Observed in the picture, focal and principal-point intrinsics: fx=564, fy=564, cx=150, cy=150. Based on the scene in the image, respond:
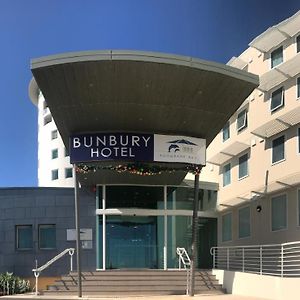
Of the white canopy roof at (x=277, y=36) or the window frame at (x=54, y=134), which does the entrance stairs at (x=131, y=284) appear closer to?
the white canopy roof at (x=277, y=36)

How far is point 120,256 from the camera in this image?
21.0m

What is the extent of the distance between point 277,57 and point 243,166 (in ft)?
15.6

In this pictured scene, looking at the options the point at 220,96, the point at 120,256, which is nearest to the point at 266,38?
the point at 220,96

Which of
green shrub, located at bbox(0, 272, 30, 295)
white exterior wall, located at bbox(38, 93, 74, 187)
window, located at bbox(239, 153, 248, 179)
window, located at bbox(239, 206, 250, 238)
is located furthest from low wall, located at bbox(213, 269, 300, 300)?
white exterior wall, located at bbox(38, 93, 74, 187)

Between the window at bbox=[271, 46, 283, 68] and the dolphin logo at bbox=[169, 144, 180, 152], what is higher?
the window at bbox=[271, 46, 283, 68]

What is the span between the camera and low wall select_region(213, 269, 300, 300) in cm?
1390

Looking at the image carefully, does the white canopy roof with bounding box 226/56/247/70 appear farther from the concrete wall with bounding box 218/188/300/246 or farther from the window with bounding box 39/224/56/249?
the window with bounding box 39/224/56/249

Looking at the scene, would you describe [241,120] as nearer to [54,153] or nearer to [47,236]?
[47,236]

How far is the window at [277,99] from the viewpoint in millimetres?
18906

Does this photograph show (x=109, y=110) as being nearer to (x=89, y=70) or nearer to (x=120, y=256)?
(x=89, y=70)

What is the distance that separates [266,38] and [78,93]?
7.55m

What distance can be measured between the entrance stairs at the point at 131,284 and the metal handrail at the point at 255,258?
134 centimetres

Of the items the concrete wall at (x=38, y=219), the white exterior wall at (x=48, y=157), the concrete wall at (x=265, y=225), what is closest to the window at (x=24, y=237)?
the concrete wall at (x=38, y=219)

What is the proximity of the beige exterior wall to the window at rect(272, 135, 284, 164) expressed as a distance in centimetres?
17
